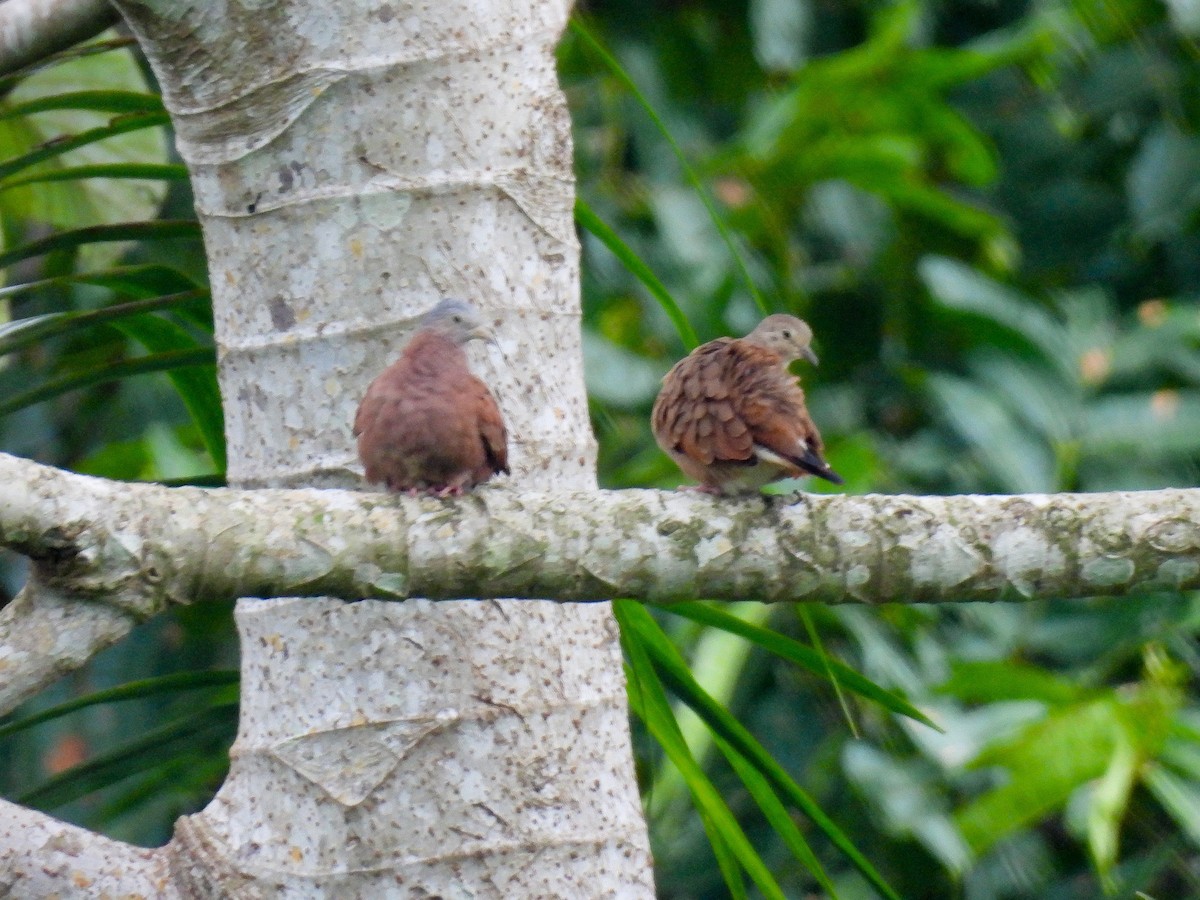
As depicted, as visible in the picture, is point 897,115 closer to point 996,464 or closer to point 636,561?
point 996,464

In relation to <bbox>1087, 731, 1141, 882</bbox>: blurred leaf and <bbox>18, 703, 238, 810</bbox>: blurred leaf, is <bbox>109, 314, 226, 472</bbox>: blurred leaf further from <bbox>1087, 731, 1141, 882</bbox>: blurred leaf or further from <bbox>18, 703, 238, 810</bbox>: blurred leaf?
<bbox>1087, 731, 1141, 882</bbox>: blurred leaf

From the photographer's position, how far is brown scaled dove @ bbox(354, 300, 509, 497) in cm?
220

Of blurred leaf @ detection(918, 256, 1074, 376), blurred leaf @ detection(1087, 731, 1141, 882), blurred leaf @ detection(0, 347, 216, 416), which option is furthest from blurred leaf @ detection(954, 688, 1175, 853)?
blurred leaf @ detection(0, 347, 216, 416)

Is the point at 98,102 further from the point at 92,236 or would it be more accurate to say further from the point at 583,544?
the point at 583,544

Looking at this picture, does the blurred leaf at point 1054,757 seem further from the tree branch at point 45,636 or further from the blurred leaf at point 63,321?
the tree branch at point 45,636

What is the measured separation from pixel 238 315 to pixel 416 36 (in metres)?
0.48

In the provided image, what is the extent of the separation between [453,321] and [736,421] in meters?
0.52

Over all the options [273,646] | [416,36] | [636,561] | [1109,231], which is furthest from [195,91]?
[1109,231]

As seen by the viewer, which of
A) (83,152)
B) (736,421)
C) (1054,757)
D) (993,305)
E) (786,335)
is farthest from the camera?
(993,305)

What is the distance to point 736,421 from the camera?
250 centimetres

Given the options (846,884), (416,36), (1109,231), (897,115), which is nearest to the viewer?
(416,36)

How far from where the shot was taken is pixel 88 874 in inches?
76.4

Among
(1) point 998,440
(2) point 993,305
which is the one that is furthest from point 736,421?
(2) point 993,305

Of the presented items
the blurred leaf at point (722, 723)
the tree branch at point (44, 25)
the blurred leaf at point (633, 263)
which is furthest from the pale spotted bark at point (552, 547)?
the tree branch at point (44, 25)
